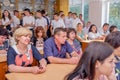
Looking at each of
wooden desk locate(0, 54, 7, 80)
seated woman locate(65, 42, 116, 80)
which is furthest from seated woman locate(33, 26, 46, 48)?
seated woman locate(65, 42, 116, 80)

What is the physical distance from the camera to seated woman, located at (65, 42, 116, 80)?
1.33 metres

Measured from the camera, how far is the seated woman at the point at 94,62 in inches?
52.3

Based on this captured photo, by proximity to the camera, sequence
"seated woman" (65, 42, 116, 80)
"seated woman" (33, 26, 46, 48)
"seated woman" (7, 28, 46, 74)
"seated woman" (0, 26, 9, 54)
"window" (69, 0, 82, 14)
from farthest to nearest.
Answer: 1. "window" (69, 0, 82, 14)
2. "seated woman" (33, 26, 46, 48)
3. "seated woman" (0, 26, 9, 54)
4. "seated woman" (7, 28, 46, 74)
5. "seated woman" (65, 42, 116, 80)

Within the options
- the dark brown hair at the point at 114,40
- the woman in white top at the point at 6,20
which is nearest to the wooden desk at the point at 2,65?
the dark brown hair at the point at 114,40

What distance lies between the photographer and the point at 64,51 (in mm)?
3150

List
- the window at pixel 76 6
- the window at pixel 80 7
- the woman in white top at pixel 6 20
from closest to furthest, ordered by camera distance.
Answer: the woman in white top at pixel 6 20 → the window at pixel 80 7 → the window at pixel 76 6

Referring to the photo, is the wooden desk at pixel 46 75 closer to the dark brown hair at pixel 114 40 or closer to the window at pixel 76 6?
the dark brown hair at pixel 114 40

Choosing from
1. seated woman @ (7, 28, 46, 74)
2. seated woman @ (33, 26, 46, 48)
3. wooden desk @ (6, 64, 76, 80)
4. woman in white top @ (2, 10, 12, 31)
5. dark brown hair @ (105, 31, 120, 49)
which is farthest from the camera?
woman in white top @ (2, 10, 12, 31)

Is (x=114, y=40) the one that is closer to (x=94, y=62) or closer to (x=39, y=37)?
(x=94, y=62)

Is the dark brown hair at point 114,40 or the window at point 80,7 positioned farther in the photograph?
the window at point 80,7

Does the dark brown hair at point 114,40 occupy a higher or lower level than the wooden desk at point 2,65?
higher

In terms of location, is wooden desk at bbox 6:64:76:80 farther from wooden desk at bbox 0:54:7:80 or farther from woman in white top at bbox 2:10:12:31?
woman in white top at bbox 2:10:12:31

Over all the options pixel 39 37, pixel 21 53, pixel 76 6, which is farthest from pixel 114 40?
pixel 76 6

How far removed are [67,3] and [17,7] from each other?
2777 mm
